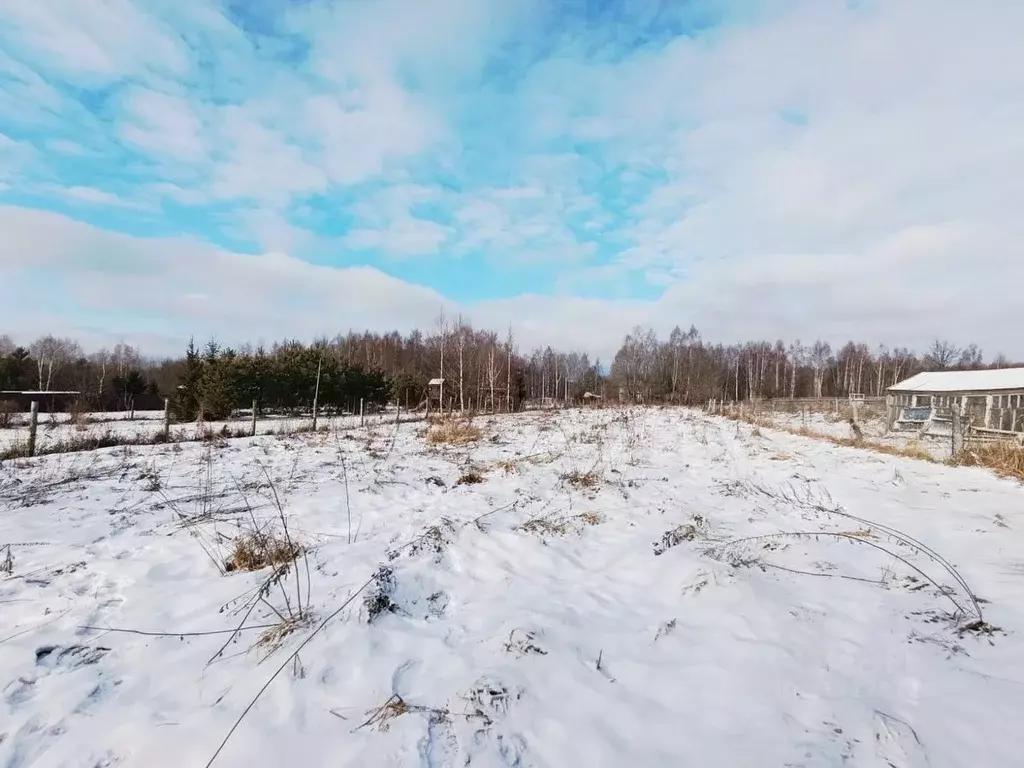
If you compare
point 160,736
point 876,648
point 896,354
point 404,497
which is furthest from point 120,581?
point 896,354

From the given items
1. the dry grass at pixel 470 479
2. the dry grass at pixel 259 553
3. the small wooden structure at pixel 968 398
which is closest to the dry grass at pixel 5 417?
the dry grass at pixel 470 479

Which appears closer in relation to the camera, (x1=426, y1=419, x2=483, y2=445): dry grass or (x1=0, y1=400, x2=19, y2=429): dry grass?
(x1=426, y1=419, x2=483, y2=445): dry grass

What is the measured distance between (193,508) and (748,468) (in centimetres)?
786

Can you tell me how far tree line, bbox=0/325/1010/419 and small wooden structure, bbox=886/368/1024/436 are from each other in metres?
15.5

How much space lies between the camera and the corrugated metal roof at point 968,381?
2220 centimetres

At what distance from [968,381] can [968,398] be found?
241 cm

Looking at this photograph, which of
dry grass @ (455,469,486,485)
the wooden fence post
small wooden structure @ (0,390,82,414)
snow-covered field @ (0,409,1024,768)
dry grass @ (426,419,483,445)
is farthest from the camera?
small wooden structure @ (0,390,82,414)

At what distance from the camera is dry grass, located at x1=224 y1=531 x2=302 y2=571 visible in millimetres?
3652

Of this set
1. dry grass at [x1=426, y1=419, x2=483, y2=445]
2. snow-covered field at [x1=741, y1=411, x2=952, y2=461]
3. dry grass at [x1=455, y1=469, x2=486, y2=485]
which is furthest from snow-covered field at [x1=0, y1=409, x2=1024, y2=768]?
snow-covered field at [x1=741, y1=411, x2=952, y2=461]

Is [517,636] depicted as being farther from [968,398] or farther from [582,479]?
[968,398]

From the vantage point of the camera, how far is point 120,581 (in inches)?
131

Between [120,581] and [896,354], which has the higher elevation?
[896,354]

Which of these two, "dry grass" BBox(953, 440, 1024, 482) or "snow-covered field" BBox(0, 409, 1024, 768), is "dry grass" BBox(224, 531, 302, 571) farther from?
"dry grass" BBox(953, 440, 1024, 482)

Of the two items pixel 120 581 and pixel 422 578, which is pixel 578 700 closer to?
pixel 422 578
